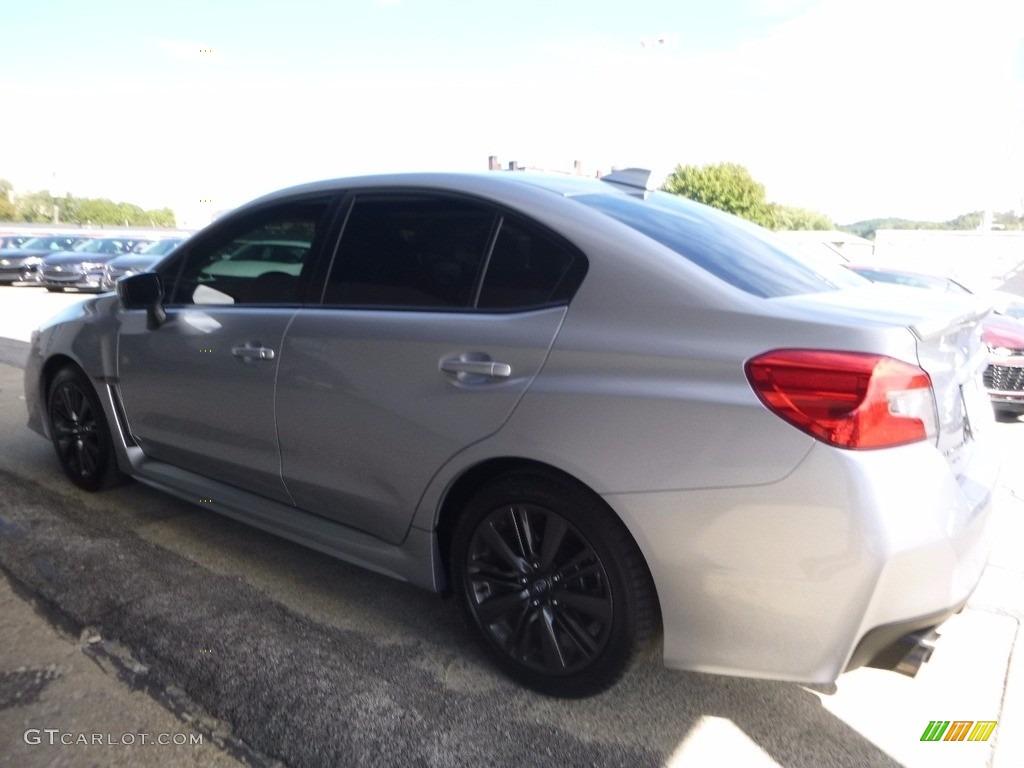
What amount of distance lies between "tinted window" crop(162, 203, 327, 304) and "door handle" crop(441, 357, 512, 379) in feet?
2.95

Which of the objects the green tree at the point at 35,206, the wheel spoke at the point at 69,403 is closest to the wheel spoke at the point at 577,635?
the wheel spoke at the point at 69,403

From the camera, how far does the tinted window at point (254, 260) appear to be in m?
3.34

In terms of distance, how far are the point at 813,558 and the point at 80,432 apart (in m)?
3.73

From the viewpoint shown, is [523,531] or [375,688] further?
[375,688]

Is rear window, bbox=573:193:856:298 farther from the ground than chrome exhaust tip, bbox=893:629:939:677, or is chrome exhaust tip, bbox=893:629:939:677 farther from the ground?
rear window, bbox=573:193:856:298

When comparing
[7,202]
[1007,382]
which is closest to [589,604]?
[1007,382]

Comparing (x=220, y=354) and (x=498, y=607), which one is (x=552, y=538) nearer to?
(x=498, y=607)

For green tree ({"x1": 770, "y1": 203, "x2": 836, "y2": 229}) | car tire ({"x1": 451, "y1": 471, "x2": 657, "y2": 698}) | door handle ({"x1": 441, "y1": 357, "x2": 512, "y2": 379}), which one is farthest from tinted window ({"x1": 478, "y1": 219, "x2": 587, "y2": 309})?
green tree ({"x1": 770, "y1": 203, "x2": 836, "y2": 229})

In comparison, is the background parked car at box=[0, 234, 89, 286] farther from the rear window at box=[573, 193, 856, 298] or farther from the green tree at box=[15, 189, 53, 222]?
the green tree at box=[15, 189, 53, 222]

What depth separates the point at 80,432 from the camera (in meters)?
4.38

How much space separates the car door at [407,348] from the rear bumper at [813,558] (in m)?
0.59

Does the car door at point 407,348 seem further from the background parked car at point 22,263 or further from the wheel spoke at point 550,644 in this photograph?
the background parked car at point 22,263

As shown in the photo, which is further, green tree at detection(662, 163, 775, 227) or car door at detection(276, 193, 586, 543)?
green tree at detection(662, 163, 775, 227)

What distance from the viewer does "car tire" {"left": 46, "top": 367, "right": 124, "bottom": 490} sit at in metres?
4.23
